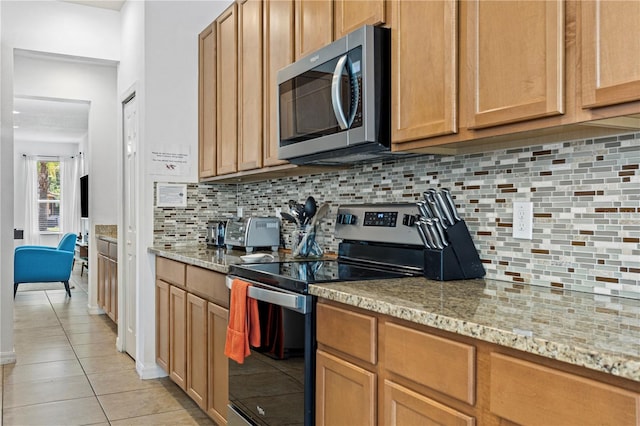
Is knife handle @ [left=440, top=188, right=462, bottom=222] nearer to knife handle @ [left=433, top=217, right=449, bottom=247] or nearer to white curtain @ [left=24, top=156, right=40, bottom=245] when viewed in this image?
knife handle @ [left=433, top=217, right=449, bottom=247]

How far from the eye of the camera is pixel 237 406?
233 centimetres

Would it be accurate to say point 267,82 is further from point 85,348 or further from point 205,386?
point 85,348

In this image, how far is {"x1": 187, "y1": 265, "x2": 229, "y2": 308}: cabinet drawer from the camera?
2.52 metres

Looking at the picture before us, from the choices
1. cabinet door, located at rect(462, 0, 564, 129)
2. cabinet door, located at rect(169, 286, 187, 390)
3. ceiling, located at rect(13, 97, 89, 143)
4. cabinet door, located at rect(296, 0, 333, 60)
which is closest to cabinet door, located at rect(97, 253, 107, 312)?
ceiling, located at rect(13, 97, 89, 143)

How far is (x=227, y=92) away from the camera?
11.0 feet

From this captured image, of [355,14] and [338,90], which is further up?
[355,14]

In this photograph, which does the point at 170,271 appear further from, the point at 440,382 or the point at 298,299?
the point at 440,382

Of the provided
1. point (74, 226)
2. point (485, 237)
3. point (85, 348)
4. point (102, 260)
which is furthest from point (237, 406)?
A: point (74, 226)

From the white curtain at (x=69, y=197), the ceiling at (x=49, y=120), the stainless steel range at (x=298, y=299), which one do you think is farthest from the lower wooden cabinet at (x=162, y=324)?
the white curtain at (x=69, y=197)

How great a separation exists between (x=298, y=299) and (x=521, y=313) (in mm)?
753

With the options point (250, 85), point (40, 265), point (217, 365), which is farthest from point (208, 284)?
point (40, 265)

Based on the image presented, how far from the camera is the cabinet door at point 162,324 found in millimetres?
3383

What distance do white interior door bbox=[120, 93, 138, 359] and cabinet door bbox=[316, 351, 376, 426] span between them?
2398 mm

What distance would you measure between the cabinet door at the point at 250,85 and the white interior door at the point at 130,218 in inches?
39.7
